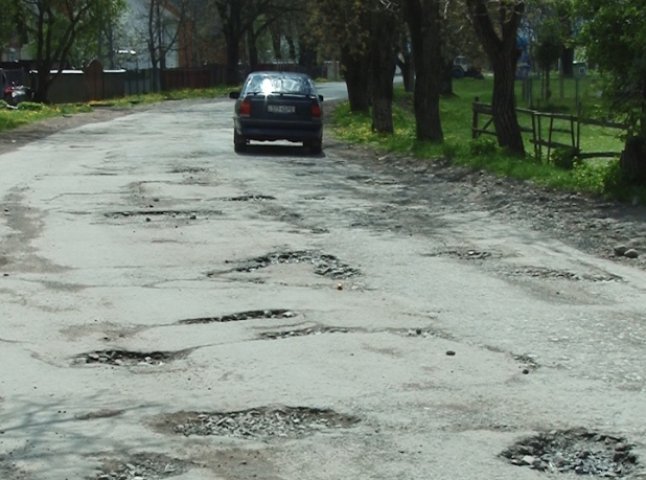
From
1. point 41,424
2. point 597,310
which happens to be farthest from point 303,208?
point 41,424

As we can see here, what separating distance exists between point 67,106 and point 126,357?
43.2 metres

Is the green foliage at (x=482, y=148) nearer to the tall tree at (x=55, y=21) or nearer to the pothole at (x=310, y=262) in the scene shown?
the pothole at (x=310, y=262)

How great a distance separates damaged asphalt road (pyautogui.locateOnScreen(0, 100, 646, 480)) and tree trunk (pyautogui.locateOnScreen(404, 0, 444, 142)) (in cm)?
998

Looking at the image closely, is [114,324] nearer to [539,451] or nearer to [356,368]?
[356,368]

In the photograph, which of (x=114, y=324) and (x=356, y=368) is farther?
(x=114, y=324)

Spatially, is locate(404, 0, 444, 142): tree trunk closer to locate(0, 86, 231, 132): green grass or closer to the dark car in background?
the dark car in background

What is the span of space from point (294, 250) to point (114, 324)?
3464 millimetres

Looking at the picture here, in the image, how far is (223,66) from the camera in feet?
278

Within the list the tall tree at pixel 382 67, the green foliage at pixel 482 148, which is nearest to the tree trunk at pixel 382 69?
the tall tree at pixel 382 67

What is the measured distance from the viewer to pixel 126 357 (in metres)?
7.84

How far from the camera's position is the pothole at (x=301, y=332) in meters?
8.38

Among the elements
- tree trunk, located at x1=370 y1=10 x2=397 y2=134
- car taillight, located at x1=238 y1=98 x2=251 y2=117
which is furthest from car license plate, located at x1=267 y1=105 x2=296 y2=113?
tree trunk, located at x1=370 y1=10 x2=397 y2=134

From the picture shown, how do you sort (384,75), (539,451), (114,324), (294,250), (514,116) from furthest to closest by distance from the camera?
(384,75) → (514,116) → (294,250) → (114,324) → (539,451)

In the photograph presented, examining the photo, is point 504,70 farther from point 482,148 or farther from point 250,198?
point 250,198
